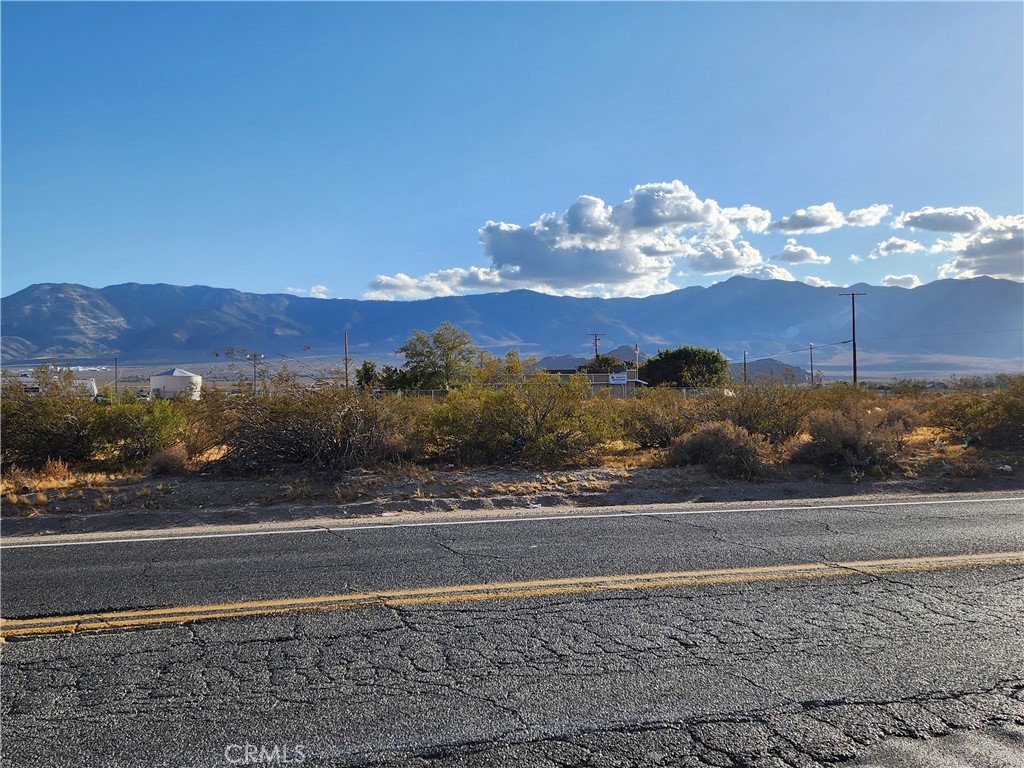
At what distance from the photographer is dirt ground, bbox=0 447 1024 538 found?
901 centimetres

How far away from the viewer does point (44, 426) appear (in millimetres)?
12688

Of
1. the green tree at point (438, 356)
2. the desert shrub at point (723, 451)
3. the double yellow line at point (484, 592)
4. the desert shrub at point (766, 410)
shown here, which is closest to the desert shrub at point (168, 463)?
the double yellow line at point (484, 592)

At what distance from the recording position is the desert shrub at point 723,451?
11836mm

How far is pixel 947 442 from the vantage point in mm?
15211

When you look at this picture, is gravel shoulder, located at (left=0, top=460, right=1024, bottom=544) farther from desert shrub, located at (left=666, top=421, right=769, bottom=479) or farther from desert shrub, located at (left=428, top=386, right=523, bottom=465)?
desert shrub, located at (left=428, top=386, right=523, bottom=465)

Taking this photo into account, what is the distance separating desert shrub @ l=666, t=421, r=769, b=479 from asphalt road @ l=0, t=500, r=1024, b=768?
15.1 feet

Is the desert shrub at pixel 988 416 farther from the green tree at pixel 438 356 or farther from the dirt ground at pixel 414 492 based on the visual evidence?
the green tree at pixel 438 356

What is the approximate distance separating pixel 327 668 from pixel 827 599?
3.71 m

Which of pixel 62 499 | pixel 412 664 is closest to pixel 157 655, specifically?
pixel 412 664

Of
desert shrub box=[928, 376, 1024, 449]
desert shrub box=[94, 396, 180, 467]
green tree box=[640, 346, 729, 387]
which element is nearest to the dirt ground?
desert shrub box=[94, 396, 180, 467]

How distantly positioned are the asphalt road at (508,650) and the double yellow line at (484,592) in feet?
0.09

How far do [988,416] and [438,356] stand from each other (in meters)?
39.6

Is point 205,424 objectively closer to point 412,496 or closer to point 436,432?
point 436,432

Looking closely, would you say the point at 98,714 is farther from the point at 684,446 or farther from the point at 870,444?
the point at 870,444
